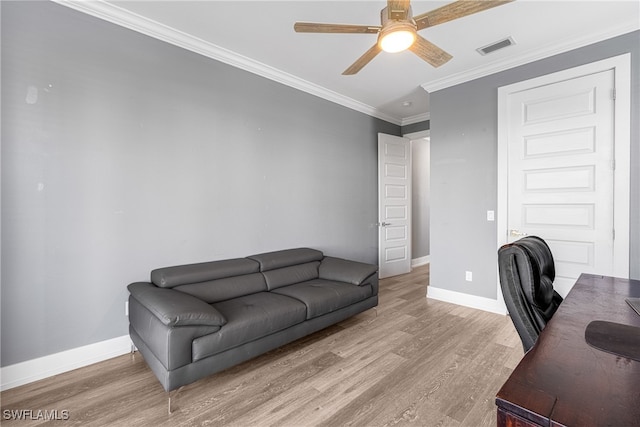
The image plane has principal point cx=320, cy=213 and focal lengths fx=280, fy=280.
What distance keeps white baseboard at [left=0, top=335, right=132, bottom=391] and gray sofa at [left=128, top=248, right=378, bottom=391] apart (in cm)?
24

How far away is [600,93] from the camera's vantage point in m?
2.66

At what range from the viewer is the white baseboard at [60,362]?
6.31 ft

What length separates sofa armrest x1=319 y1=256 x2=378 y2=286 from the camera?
296 centimetres

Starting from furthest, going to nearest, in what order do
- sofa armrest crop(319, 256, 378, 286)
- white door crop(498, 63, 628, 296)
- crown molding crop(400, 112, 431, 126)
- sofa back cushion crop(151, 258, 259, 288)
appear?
1. crown molding crop(400, 112, 431, 126)
2. sofa armrest crop(319, 256, 378, 286)
3. white door crop(498, 63, 628, 296)
4. sofa back cushion crop(151, 258, 259, 288)

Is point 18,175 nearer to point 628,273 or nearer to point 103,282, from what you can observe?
point 103,282

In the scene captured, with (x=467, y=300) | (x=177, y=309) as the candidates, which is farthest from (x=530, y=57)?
(x=177, y=309)

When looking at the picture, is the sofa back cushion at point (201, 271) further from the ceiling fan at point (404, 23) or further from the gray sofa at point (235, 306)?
the ceiling fan at point (404, 23)

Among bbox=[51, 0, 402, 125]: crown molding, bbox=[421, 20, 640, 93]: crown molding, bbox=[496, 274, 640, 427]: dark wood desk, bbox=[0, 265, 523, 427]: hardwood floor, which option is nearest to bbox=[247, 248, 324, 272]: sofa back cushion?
bbox=[0, 265, 523, 427]: hardwood floor

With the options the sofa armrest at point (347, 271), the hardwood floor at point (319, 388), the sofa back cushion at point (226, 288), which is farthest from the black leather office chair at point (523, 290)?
the sofa back cushion at point (226, 288)

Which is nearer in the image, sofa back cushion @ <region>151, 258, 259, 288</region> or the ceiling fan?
the ceiling fan

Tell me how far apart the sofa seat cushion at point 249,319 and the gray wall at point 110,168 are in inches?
30.9

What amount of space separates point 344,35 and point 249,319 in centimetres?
263

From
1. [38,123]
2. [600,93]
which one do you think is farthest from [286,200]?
[600,93]

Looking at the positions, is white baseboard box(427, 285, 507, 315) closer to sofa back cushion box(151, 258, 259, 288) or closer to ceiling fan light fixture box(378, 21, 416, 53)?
sofa back cushion box(151, 258, 259, 288)
